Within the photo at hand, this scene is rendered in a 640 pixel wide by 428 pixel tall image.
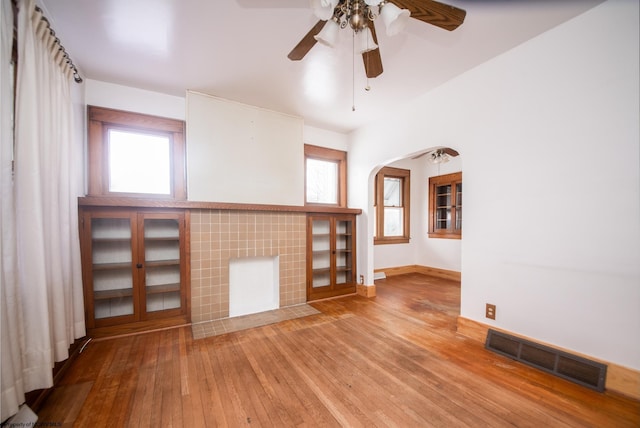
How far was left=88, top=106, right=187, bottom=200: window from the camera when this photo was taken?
2.60m

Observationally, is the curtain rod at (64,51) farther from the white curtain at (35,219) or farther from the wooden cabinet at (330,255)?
the wooden cabinet at (330,255)

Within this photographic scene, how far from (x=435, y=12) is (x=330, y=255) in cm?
309

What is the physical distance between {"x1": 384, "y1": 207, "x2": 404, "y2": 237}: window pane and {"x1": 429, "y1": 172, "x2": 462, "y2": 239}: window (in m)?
0.66

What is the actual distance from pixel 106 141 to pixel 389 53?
3.17 metres

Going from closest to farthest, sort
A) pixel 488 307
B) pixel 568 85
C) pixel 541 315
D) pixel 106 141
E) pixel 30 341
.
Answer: pixel 30 341
pixel 568 85
pixel 541 315
pixel 488 307
pixel 106 141

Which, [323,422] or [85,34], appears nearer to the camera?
[323,422]

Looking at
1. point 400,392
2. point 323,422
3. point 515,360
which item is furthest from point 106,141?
point 515,360

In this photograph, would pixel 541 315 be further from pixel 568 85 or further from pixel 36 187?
pixel 36 187

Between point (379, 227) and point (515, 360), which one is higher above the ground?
point (379, 227)

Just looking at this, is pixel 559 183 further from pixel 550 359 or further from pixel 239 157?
pixel 239 157

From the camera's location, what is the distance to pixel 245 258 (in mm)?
3193

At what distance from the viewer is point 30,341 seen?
4.63 feet

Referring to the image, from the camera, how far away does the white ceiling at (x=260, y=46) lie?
1716 mm

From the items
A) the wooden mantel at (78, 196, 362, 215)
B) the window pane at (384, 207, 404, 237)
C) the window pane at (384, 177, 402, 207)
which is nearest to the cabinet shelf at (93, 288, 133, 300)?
the wooden mantel at (78, 196, 362, 215)
